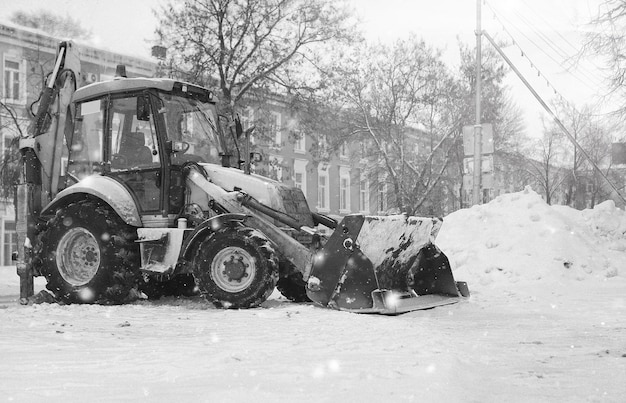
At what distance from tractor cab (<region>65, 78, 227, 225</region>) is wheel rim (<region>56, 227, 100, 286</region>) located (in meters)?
0.84

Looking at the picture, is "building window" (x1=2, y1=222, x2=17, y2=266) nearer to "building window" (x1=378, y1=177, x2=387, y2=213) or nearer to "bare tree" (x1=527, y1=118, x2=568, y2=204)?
"building window" (x1=378, y1=177, x2=387, y2=213)

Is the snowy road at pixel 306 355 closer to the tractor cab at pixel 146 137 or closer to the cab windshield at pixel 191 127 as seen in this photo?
the tractor cab at pixel 146 137

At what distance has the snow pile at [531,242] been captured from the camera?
1277 centimetres

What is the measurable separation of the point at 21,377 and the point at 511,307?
6.53 meters

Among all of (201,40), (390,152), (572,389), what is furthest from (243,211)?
(390,152)

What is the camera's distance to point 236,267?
8.51 meters

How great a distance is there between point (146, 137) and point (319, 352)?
16.4 feet

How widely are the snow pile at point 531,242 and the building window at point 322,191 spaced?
31.9 meters

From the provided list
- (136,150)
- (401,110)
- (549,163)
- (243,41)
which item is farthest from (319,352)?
(549,163)

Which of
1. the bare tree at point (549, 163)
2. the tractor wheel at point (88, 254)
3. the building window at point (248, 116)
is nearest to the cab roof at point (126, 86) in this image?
the tractor wheel at point (88, 254)

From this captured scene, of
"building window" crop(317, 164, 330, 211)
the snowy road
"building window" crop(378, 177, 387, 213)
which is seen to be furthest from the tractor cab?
"building window" crop(317, 164, 330, 211)

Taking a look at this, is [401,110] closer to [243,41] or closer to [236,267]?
[243,41]

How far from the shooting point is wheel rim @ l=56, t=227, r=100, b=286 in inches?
375

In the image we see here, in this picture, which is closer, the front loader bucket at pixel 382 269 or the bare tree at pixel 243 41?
the front loader bucket at pixel 382 269
